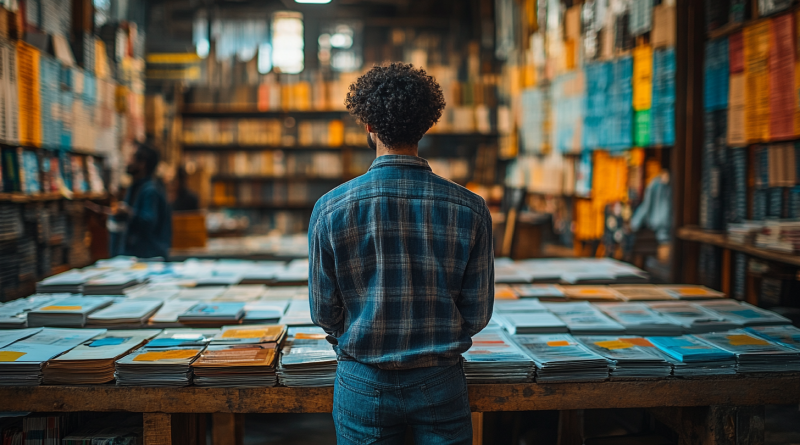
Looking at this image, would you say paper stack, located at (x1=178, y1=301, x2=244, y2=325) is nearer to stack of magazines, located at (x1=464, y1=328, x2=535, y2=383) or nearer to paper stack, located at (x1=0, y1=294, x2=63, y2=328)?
paper stack, located at (x1=0, y1=294, x2=63, y2=328)

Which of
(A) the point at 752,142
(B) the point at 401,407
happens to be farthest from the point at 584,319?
(A) the point at 752,142

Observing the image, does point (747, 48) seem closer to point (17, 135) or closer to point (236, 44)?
point (17, 135)

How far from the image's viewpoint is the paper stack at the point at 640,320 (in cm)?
194

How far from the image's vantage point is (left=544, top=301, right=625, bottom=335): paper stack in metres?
1.92

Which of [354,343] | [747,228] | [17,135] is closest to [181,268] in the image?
[17,135]

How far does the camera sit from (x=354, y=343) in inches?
51.6

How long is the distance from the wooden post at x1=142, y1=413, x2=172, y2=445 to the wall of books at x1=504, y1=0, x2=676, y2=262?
351 centimetres

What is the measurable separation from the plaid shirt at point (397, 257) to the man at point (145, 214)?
2.68 m

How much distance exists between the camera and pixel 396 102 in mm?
1253

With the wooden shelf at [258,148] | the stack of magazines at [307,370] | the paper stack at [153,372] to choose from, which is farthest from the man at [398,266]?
the wooden shelf at [258,148]

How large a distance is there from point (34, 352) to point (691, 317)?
6.91 ft

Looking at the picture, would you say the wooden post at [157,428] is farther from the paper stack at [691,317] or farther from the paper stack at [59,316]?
the paper stack at [691,317]

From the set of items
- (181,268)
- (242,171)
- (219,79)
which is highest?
(219,79)

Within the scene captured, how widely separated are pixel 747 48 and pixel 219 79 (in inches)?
241
